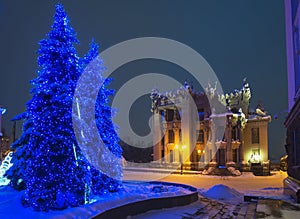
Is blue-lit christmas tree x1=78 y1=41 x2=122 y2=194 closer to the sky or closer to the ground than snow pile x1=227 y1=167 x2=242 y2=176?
closer to the sky

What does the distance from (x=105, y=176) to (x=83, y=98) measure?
3.96 meters

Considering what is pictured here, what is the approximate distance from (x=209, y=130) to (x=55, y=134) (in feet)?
111

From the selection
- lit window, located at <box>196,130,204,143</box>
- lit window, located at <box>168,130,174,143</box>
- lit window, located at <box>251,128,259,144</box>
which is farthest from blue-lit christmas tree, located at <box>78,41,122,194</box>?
lit window, located at <box>168,130,174,143</box>

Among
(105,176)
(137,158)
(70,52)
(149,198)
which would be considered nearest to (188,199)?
(149,198)

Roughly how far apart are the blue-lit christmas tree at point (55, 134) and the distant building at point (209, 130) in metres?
28.9

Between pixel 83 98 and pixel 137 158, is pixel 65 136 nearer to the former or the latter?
pixel 83 98

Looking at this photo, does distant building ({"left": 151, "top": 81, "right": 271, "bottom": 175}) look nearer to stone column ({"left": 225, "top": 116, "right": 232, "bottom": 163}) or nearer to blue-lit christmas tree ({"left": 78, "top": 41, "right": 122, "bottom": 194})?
stone column ({"left": 225, "top": 116, "right": 232, "bottom": 163})

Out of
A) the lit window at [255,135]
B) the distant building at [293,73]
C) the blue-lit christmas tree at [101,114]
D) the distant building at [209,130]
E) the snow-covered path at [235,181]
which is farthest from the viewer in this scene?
the lit window at [255,135]

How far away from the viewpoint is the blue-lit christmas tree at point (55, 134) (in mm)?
9891

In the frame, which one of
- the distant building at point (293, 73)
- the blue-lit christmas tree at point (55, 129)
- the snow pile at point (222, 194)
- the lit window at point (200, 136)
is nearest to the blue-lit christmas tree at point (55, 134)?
the blue-lit christmas tree at point (55, 129)

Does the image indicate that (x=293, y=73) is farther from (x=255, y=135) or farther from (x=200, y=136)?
(x=200, y=136)

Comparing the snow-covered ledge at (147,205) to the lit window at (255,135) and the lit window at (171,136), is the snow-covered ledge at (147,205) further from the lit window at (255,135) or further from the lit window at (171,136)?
the lit window at (171,136)

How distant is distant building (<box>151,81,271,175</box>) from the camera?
40188 mm

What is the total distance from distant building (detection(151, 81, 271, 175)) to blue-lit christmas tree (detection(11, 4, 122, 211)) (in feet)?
94.7
